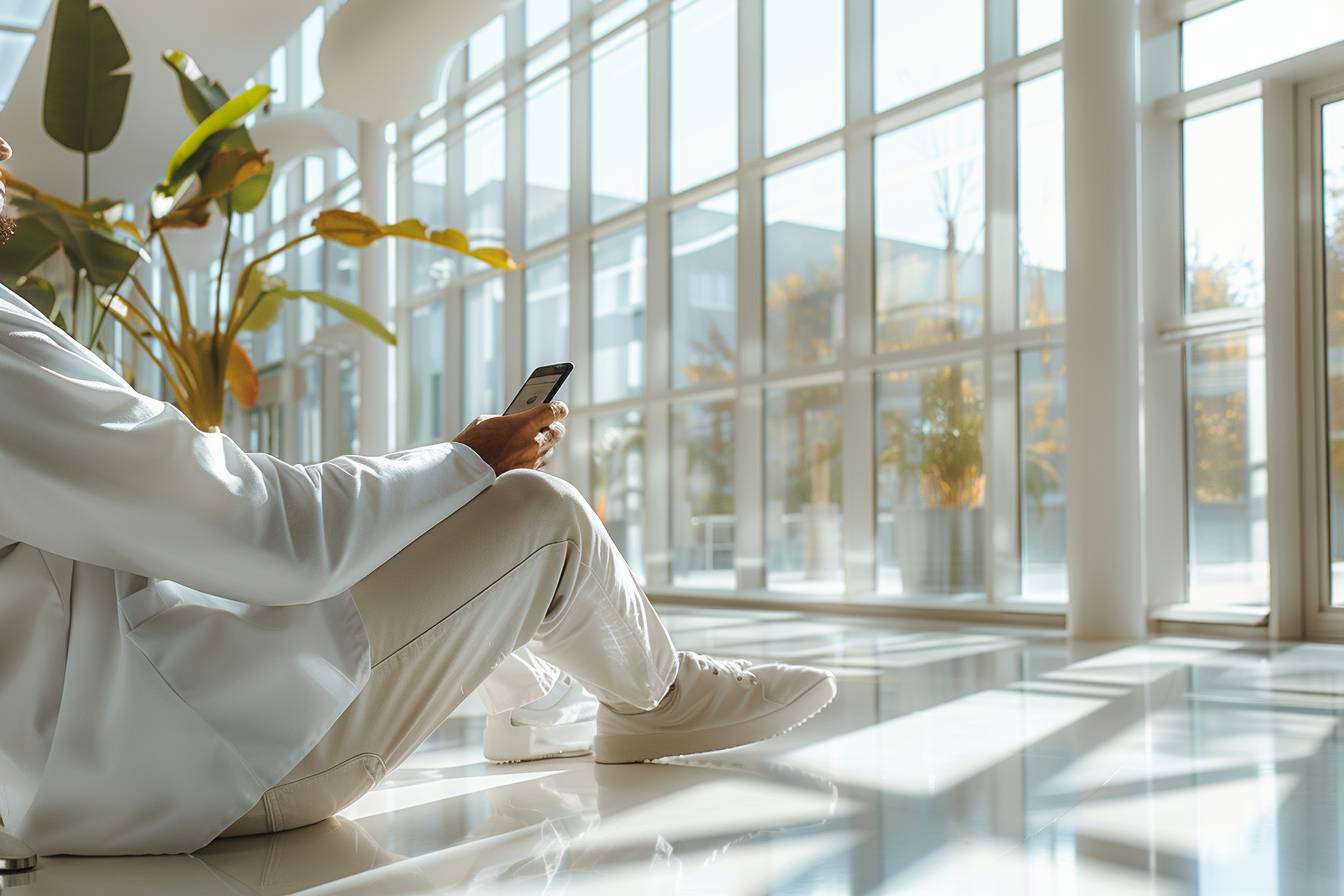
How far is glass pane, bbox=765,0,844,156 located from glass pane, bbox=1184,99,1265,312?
2426mm

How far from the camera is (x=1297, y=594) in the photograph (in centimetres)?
511

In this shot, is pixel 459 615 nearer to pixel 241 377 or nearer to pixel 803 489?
pixel 241 377

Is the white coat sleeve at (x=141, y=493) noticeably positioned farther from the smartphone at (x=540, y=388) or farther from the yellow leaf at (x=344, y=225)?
the yellow leaf at (x=344, y=225)

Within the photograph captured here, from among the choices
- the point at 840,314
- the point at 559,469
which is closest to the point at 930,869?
the point at 840,314

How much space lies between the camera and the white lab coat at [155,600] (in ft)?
4.59

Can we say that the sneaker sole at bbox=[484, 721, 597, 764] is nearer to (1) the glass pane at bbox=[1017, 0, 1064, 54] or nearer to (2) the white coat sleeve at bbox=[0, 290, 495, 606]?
(2) the white coat sleeve at bbox=[0, 290, 495, 606]

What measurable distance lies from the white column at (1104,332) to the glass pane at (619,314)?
4.23m

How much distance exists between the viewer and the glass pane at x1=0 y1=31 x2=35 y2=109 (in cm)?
1100

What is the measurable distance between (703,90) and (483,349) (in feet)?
11.3

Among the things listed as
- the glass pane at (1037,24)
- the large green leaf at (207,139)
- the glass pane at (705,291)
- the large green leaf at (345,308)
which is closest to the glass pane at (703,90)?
the glass pane at (705,291)

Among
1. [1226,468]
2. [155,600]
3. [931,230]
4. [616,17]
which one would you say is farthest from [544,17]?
[155,600]

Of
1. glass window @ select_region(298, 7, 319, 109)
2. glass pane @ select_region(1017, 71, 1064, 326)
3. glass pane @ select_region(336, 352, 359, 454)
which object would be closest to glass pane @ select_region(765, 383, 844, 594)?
glass pane @ select_region(1017, 71, 1064, 326)

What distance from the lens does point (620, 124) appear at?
372 inches

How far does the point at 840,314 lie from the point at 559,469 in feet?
10.9
